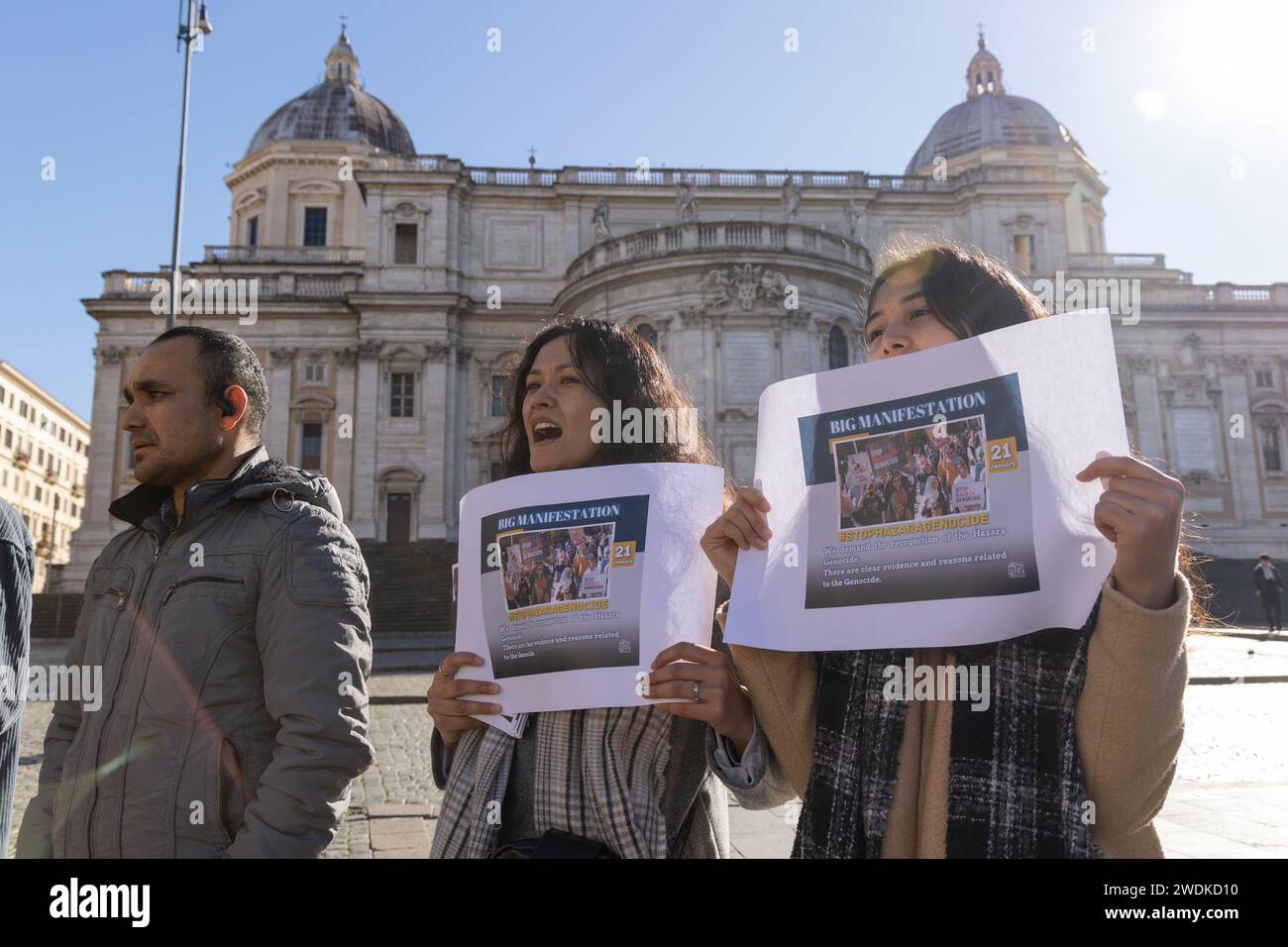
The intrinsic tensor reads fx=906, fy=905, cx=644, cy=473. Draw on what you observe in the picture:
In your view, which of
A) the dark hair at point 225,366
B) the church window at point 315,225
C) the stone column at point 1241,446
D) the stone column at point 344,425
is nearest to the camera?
the dark hair at point 225,366

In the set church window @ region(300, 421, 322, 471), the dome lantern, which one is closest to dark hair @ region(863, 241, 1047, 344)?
church window @ region(300, 421, 322, 471)

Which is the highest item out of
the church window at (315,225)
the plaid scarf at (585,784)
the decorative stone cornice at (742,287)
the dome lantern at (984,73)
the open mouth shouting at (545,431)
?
the dome lantern at (984,73)

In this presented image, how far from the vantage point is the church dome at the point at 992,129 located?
53219mm

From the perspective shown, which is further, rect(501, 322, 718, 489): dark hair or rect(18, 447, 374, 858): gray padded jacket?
rect(501, 322, 718, 489): dark hair

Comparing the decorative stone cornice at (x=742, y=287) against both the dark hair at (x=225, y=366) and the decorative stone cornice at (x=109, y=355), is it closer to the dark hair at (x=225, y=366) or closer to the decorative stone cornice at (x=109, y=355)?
the decorative stone cornice at (x=109, y=355)

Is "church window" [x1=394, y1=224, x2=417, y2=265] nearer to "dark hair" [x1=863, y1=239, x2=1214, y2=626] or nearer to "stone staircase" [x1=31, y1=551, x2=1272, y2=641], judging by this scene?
"stone staircase" [x1=31, y1=551, x2=1272, y2=641]

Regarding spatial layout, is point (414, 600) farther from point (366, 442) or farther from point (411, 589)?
point (366, 442)

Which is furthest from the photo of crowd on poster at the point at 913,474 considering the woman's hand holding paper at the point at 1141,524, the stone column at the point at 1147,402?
the stone column at the point at 1147,402

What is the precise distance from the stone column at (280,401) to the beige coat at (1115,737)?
40.2 m

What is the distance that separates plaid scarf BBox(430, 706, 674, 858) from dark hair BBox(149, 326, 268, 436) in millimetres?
1680

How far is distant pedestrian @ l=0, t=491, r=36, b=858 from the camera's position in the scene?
11.8 ft

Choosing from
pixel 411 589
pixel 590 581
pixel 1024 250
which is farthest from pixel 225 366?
pixel 1024 250
